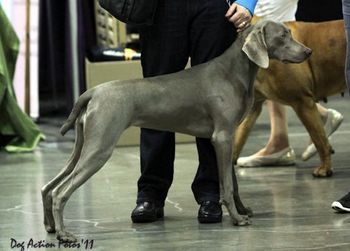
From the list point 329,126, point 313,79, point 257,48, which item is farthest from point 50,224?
point 329,126

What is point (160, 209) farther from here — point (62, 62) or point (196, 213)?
point (62, 62)

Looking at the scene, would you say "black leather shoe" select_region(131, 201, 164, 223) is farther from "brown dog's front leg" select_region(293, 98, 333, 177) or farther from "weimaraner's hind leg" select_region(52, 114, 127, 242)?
"brown dog's front leg" select_region(293, 98, 333, 177)

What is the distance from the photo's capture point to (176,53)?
349 centimetres

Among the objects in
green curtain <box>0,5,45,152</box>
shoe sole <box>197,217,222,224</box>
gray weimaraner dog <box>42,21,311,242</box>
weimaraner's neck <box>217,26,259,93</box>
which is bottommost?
green curtain <box>0,5,45,152</box>

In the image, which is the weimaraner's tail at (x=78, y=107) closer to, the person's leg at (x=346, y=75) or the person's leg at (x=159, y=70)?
the person's leg at (x=159, y=70)

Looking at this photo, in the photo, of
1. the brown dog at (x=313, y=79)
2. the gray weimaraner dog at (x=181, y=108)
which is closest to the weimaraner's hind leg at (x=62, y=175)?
the gray weimaraner dog at (x=181, y=108)

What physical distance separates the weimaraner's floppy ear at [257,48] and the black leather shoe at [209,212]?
23.9 inches

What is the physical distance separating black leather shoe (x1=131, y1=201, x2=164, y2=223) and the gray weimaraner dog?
324mm

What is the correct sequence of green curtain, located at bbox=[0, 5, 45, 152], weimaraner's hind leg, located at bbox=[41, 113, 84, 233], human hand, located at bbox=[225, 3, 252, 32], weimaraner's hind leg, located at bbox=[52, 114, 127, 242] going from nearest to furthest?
1. weimaraner's hind leg, located at bbox=[52, 114, 127, 242]
2. weimaraner's hind leg, located at bbox=[41, 113, 84, 233]
3. human hand, located at bbox=[225, 3, 252, 32]
4. green curtain, located at bbox=[0, 5, 45, 152]

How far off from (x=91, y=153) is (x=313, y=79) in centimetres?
179

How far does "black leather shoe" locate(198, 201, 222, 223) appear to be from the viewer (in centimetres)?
347

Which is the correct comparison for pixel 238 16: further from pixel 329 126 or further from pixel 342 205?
pixel 329 126

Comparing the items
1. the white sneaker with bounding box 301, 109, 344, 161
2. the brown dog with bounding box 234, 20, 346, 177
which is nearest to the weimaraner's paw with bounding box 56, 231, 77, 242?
the brown dog with bounding box 234, 20, 346, 177

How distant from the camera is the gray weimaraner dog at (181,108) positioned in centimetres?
317
